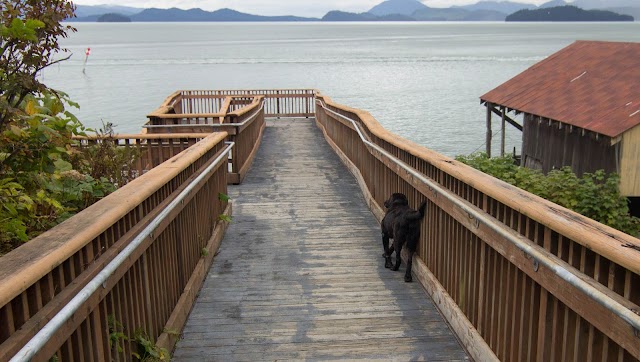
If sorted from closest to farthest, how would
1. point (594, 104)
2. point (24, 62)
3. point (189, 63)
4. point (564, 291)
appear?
point (564, 291), point (24, 62), point (594, 104), point (189, 63)

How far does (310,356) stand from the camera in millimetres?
4734

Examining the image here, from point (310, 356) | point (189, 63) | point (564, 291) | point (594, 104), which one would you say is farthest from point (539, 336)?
point (189, 63)

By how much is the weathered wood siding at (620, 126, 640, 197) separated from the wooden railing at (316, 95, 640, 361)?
13636mm

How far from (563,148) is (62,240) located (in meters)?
21.4

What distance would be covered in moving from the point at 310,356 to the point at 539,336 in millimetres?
1808

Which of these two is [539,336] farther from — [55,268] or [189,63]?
[189,63]

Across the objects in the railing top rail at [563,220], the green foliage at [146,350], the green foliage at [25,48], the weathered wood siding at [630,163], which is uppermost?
the green foliage at [25,48]

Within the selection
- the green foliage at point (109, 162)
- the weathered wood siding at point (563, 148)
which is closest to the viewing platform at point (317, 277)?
the green foliage at point (109, 162)

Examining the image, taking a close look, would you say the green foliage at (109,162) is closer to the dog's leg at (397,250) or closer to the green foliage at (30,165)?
the green foliage at (30,165)

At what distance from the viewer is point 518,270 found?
3926 millimetres

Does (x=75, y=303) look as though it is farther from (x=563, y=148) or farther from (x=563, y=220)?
(x=563, y=148)

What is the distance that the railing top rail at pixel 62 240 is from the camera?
2432 mm

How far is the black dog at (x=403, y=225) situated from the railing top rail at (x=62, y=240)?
2.64 meters

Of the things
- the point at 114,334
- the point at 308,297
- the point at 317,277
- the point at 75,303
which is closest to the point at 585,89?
the point at 317,277
